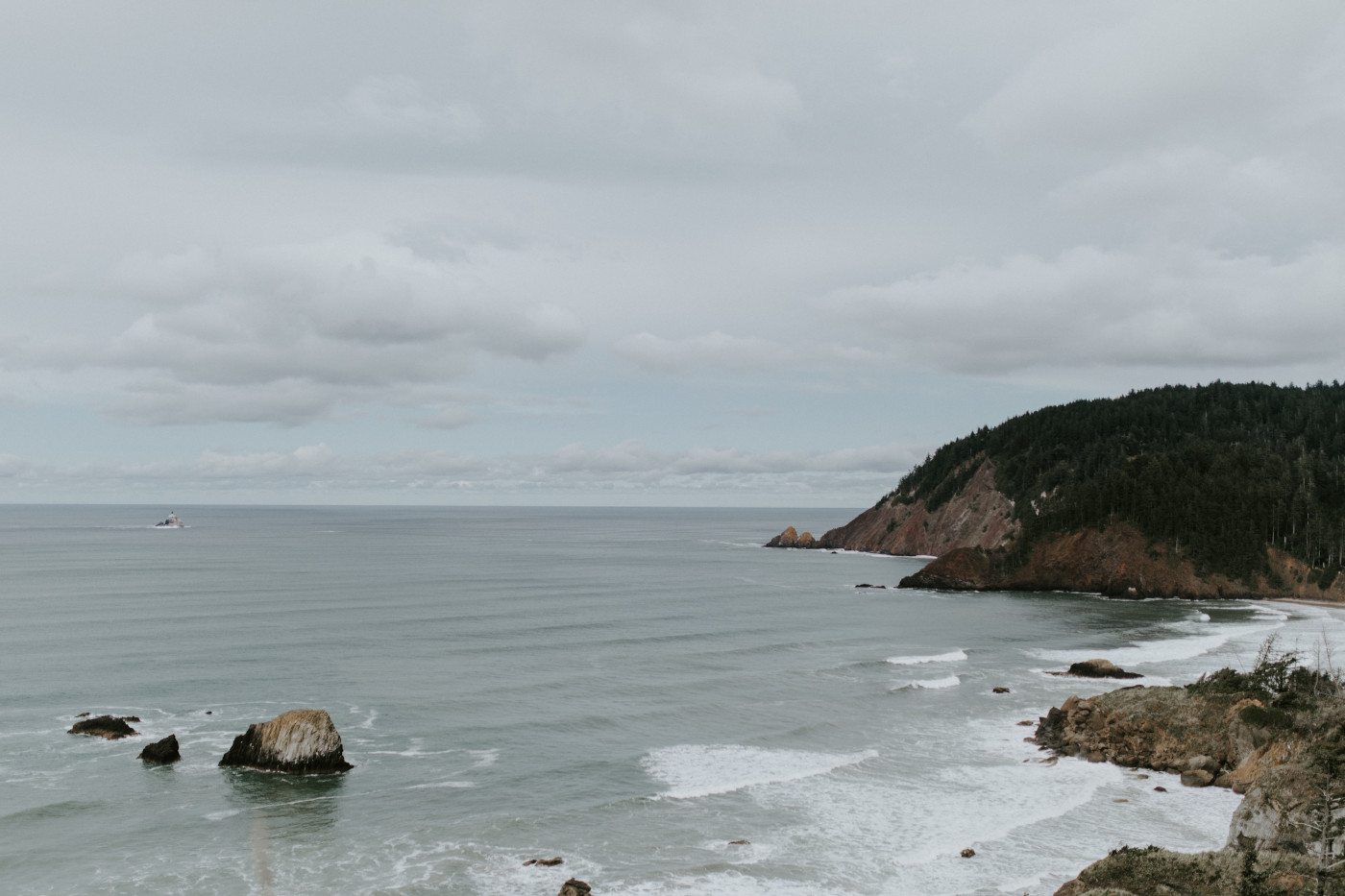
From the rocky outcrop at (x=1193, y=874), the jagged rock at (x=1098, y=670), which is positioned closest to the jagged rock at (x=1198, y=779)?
the rocky outcrop at (x=1193, y=874)

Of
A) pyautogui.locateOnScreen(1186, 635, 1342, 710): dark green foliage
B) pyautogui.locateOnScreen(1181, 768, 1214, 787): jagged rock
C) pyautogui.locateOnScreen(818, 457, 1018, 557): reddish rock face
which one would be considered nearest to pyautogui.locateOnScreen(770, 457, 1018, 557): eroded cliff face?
pyautogui.locateOnScreen(818, 457, 1018, 557): reddish rock face

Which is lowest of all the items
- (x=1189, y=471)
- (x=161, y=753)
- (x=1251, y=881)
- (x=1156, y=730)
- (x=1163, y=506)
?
(x=161, y=753)

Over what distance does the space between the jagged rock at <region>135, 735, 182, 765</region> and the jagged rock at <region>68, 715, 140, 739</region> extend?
389cm

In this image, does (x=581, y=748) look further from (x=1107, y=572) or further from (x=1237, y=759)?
(x=1107, y=572)

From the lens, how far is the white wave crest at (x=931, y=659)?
54250 millimetres

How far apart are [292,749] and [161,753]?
499cm

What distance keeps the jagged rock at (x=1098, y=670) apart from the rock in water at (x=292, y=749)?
39.6 meters

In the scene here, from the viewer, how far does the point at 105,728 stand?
3453 cm

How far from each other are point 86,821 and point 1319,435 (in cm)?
16421

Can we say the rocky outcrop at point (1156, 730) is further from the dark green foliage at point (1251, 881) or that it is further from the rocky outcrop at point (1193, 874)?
the dark green foliage at point (1251, 881)

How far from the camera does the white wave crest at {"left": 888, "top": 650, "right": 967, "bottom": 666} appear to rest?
178 feet

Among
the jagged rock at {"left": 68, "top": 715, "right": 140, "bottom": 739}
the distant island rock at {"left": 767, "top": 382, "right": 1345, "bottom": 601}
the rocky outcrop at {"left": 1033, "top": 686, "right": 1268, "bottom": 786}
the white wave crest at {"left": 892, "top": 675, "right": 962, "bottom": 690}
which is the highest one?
the distant island rock at {"left": 767, "top": 382, "right": 1345, "bottom": 601}

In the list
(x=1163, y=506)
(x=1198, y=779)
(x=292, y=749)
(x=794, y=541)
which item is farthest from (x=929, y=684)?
(x=794, y=541)

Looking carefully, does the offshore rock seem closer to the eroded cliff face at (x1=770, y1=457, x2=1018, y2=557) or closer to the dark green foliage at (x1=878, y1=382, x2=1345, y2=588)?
the eroded cliff face at (x1=770, y1=457, x2=1018, y2=557)
